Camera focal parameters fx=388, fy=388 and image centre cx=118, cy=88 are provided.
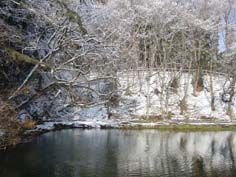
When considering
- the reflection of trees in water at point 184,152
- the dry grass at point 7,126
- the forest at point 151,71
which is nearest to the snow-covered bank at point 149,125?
the forest at point 151,71

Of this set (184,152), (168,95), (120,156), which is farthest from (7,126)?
(168,95)

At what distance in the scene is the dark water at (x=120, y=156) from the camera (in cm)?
1178

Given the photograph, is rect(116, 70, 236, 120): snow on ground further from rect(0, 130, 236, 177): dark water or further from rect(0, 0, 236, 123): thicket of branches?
rect(0, 130, 236, 177): dark water

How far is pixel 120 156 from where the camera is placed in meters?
14.5

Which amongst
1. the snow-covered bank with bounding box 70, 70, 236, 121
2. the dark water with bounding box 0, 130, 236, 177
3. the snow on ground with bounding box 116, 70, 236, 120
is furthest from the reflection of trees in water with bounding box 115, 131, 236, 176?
the snow on ground with bounding box 116, 70, 236, 120

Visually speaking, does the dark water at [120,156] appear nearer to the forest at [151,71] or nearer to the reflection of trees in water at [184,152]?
the reflection of trees in water at [184,152]

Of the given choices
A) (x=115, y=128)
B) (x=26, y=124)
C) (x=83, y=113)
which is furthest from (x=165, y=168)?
(x=83, y=113)

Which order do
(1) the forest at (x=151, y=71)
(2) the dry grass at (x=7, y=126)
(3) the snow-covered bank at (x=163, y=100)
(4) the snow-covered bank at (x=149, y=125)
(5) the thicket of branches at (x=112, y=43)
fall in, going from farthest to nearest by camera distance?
(3) the snow-covered bank at (x=163, y=100), (4) the snow-covered bank at (x=149, y=125), (1) the forest at (x=151, y=71), (5) the thicket of branches at (x=112, y=43), (2) the dry grass at (x=7, y=126)

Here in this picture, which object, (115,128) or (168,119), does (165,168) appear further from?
(168,119)

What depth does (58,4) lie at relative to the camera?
1661 cm

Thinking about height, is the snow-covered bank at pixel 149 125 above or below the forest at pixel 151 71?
below

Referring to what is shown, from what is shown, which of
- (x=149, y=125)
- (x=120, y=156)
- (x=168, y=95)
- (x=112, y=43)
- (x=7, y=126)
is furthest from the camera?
(x=168, y=95)

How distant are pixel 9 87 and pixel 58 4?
14.0ft

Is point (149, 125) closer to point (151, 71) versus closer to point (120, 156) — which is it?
point (151, 71)
